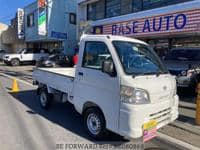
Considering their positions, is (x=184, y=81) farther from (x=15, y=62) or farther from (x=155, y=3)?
(x=15, y=62)

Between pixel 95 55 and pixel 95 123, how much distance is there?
1415 millimetres

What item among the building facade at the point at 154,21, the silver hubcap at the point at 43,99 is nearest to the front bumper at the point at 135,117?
the silver hubcap at the point at 43,99

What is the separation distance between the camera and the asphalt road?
5316mm

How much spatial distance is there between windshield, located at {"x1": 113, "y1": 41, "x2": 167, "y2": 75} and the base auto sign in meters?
7.22

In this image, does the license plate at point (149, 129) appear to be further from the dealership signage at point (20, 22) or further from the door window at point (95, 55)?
the dealership signage at point (20, 22)

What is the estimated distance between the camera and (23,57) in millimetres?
27594

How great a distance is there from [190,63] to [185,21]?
9.97ft

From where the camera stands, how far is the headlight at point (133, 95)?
4.82 metres

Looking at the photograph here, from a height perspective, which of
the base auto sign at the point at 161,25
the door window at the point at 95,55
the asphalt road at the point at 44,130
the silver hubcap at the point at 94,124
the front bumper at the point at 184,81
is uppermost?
the base auto sign at the point at 161,25

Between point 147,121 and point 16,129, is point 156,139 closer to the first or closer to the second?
point 147,121

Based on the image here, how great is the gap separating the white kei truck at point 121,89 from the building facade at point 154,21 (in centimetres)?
757

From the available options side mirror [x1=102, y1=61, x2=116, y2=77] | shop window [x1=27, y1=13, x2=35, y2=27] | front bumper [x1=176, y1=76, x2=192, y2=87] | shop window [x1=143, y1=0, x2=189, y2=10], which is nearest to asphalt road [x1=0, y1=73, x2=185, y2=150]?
side mirror [x1=102, y1=61, x2=116, y2=77]

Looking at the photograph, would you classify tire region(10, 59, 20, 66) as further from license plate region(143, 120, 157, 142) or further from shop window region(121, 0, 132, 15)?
license plate region(143, 120, 157, 142)

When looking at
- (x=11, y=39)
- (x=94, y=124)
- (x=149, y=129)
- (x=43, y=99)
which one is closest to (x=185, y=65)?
(x=43, y=99)
